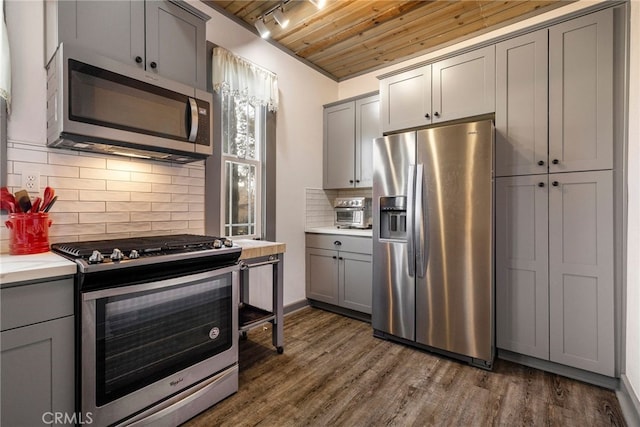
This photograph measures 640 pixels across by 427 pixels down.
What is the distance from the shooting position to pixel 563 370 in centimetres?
209

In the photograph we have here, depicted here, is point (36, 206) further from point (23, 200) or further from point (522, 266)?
point (522, 266)

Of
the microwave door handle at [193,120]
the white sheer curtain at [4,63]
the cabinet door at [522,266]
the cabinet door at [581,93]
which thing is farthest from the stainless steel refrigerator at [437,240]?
the white sheer curtain at [4,63]

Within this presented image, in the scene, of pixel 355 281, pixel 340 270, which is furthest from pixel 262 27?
pixel 355 281

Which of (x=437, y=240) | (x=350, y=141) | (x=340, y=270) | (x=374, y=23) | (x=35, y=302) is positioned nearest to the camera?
(x=35, y=302)

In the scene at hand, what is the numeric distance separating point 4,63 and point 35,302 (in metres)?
1.25

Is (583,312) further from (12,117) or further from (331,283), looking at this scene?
(12,117)

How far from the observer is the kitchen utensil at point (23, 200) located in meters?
1.52

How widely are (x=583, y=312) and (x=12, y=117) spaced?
12.0ft

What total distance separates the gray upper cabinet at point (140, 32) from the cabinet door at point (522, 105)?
7.45 ft

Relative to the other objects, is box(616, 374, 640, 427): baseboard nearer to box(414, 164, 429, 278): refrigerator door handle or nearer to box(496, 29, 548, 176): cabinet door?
box(414, 164, 429, 278): refrigerator door handle

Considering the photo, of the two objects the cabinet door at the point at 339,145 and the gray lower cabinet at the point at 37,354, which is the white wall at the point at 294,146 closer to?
the cabinet door at the point at 339,145

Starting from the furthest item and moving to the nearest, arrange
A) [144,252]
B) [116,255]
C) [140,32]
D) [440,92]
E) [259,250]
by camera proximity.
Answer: [440,92]
[259,250]
[140,32]
[144,252]
[116,255]

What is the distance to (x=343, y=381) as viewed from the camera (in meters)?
2.02

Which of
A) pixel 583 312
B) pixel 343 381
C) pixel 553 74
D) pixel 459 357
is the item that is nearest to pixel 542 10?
pixel 553 74
